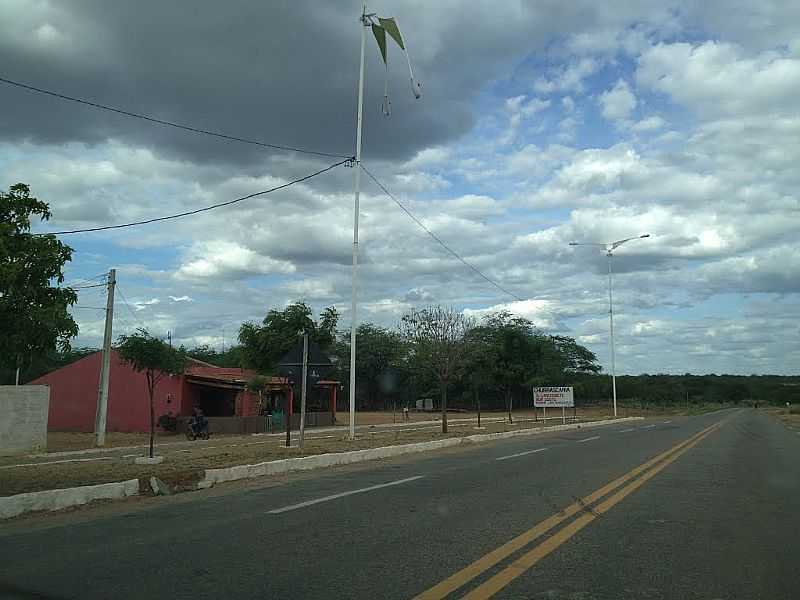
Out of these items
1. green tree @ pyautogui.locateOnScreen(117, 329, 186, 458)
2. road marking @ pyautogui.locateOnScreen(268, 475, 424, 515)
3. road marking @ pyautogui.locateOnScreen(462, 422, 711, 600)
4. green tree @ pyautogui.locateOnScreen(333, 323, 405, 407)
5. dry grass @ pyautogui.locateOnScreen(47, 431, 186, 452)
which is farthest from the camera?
green tree @ pyautogui.locateOnScreen(333, 323, 405, 407)

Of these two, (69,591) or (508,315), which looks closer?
(69,591)

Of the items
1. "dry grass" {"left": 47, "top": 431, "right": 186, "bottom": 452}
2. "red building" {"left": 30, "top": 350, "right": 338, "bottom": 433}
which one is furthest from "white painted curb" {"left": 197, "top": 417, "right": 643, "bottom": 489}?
"red building" {"left": 30, "top": 350, "right": 338, "bottom": 433}

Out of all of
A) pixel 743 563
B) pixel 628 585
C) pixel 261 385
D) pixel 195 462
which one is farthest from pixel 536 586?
pixel 261 385

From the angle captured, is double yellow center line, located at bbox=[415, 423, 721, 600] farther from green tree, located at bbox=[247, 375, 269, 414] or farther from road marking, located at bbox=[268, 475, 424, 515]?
green tree, located at bbox=[247, 375, 269, 414]

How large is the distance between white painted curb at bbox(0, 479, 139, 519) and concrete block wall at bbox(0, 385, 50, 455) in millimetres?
14694

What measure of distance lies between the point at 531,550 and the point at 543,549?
0.14m

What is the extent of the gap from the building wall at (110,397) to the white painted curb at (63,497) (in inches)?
956

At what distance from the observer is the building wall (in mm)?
36250

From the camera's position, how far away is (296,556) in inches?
278

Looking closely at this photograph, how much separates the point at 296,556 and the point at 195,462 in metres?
10.4

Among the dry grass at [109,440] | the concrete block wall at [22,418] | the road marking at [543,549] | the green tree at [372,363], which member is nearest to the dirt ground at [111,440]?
Answer: the dry grass at [109,440]

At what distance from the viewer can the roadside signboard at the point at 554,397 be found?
132 ft

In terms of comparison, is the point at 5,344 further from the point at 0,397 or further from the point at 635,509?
the point at 0,397

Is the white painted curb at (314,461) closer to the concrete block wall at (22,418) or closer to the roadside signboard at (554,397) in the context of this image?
the concrete block wall at (22,418)
